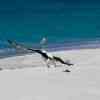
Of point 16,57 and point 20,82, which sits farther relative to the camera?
point 16,57

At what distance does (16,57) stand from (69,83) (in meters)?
4.67

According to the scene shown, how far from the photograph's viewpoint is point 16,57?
9.12m

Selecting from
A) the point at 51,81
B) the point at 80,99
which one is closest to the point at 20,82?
the point at 51,81

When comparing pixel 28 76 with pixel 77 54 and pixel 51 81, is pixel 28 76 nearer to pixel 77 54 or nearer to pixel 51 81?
pixel 51 81

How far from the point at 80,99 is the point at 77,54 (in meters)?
5.36

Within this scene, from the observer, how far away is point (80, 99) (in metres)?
3.65

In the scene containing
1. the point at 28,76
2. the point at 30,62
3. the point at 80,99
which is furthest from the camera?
the point at 30,62

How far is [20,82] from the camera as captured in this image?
4.86 metres

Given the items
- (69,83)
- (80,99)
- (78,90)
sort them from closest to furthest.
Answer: (80,99) < (78,90) < (69,83)

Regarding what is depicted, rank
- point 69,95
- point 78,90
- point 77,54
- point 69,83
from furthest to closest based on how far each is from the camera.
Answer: point 77,54
point 69,83
point 78,90
point 69,95

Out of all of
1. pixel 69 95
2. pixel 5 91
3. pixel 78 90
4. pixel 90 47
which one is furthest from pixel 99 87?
pixel 90 47

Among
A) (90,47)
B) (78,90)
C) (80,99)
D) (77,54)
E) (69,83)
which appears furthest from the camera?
(90,47)

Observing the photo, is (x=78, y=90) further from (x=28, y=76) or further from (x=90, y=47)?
(x=90, y=47)

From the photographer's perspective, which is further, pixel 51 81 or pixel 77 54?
pixel 77 54
